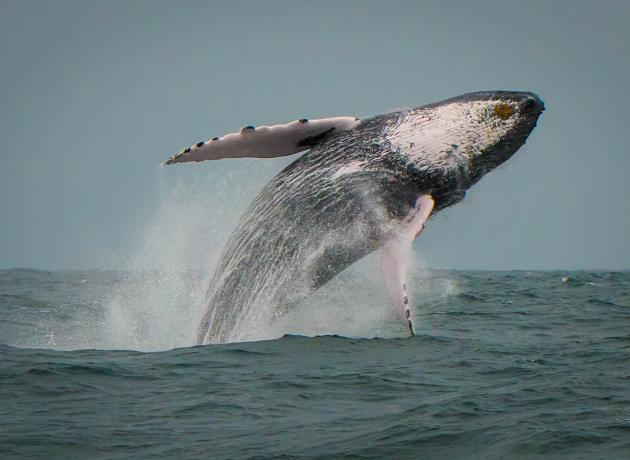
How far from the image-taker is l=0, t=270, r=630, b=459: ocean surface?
6.26m

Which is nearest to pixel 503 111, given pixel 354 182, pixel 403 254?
pixel 354 182

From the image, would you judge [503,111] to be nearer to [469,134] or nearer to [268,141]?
[469,134]

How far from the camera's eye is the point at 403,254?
9.11m

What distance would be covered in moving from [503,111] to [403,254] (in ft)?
6.71

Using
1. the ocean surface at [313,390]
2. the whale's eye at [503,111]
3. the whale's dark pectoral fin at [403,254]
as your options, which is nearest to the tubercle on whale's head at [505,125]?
the whale's eye at [503,111]

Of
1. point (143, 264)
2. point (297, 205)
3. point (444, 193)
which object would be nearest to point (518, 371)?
point (444, 193)

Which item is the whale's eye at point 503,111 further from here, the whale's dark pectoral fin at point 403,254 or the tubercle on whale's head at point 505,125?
the whale's dark pectoral fin at point 403,254

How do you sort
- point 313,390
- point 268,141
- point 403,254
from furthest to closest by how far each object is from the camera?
point 268,141
point 403,254
point 313,390

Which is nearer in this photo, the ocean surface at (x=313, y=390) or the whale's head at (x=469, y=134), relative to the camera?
the ocean surface at (x=313, y=390)

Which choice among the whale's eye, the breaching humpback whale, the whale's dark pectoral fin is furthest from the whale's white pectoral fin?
the whale's eye

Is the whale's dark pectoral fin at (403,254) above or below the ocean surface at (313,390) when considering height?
above

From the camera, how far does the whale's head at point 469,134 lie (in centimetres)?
938

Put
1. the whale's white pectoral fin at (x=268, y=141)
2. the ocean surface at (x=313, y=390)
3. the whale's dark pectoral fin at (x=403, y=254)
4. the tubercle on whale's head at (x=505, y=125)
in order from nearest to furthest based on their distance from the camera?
the ocean surface at (x=313, y=390) < the whale's dark pectoral fin at (x=403, y=254) < the whale's white pectoral fin at (x=268, y=141) < the tubercle on whale's head at (x=505, y=125)

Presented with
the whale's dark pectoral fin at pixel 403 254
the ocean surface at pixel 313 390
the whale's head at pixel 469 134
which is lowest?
the ocean surface at pixel 313 390
